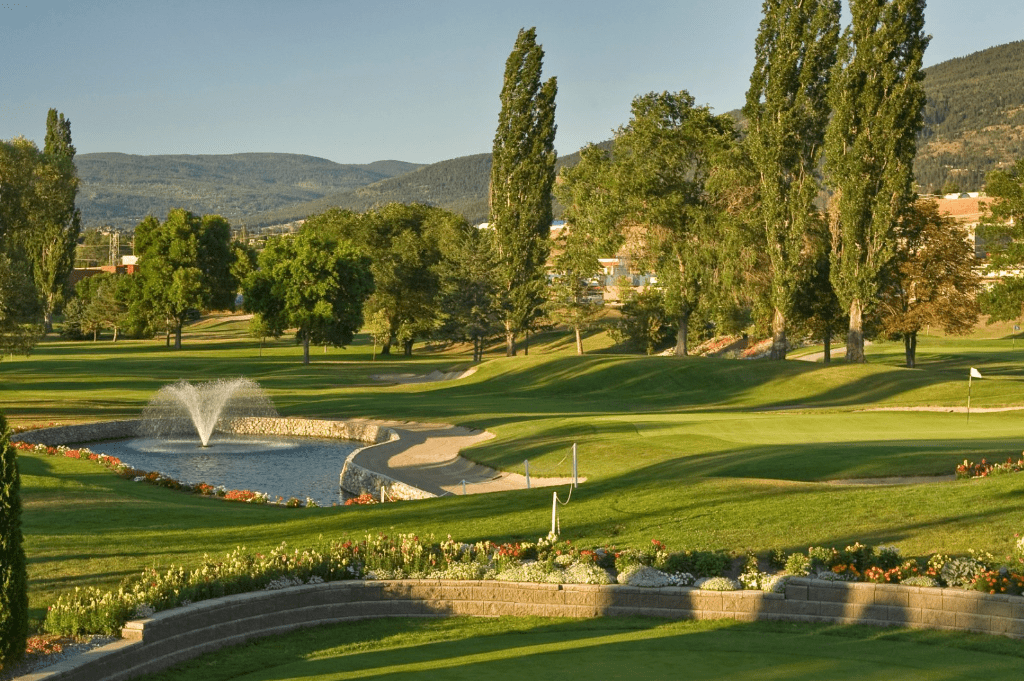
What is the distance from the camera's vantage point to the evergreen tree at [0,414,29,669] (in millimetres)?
11461

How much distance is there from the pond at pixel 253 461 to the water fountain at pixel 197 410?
817 mm

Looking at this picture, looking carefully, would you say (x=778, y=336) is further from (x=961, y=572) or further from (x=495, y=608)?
(x=495, y=608)

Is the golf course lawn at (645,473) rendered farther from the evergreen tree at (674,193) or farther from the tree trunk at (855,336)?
the evergreen tree at (674,193)

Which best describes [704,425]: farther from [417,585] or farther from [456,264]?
[456,264]

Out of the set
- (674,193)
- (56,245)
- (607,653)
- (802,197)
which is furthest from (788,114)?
(56,245)

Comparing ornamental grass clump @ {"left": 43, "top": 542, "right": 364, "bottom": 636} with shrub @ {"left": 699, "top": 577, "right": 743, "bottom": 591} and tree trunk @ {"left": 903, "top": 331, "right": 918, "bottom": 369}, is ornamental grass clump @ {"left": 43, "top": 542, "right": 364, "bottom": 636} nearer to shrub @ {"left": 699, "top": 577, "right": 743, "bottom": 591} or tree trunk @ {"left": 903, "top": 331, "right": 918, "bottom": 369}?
shrub @ {"left": 699, "top": 577, "right": 743, "bottom": 591}

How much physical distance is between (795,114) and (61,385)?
1782 inches

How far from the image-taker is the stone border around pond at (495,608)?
42.0 feet

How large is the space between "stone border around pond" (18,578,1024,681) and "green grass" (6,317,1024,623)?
3.06m

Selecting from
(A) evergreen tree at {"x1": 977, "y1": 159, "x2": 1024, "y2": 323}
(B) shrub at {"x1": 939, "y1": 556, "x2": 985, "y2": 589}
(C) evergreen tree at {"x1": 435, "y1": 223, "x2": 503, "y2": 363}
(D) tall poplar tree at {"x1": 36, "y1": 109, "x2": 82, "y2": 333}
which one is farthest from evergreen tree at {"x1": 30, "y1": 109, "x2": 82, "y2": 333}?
(B) shrub at {"x1": 939, "y1": 556, "x2": 985, "y2": 589}

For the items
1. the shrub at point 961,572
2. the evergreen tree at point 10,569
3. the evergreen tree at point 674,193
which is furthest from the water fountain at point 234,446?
the evergreen tree at point 674,193

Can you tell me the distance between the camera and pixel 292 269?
3219 inches

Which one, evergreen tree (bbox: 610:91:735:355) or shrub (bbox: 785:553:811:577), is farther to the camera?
evergreen tree (bbox: 610:91:735:355)

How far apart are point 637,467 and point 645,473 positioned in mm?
2696
